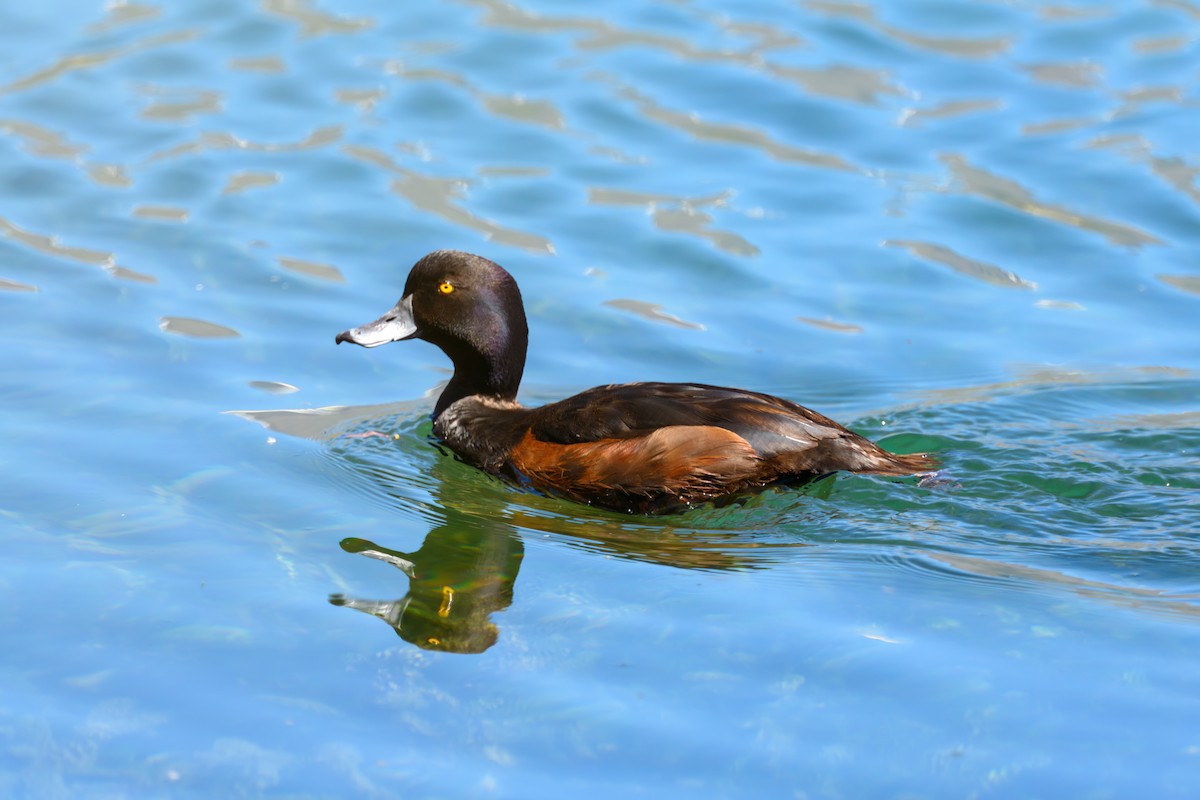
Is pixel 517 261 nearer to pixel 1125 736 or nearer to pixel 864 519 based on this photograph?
pixel 864 519

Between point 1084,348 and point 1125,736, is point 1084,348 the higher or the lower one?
the higher one

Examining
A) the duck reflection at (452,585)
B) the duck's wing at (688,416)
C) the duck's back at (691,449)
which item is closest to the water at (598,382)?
the duck reflection at (452,585)

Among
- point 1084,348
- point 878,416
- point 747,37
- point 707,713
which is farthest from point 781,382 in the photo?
point 747,37

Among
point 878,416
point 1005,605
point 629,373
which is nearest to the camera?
point 1005,605

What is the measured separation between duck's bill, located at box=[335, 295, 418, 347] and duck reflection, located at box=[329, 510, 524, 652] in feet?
3.93

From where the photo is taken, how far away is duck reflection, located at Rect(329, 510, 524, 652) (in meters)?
5.61

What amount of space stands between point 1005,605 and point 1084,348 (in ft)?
11.6

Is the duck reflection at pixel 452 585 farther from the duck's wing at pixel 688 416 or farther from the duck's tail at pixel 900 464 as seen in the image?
the duck's tail at pixel 900 464

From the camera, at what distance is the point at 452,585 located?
6090 millimetres

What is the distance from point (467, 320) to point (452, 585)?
190cm

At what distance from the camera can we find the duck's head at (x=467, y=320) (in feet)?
24.9

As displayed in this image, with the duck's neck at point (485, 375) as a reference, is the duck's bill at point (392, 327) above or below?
above

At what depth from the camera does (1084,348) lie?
8.90 m

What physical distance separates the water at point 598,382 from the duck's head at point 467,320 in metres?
0.50
